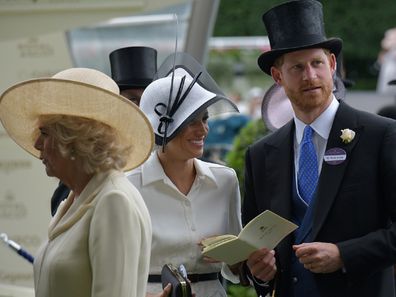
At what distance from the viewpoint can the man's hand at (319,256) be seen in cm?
428

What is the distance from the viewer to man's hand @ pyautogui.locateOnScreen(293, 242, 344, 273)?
428cm

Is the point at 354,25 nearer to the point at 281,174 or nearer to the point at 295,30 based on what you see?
the point at 295,30

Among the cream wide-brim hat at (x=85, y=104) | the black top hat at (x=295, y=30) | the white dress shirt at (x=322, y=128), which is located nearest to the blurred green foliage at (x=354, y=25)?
the black top hat at (x=295, y=30)

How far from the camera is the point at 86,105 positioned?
12.3 feet

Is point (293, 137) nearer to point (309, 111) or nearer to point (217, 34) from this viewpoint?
point (309, 111)

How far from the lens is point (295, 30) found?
4.66m

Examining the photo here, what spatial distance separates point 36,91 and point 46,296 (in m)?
0.71

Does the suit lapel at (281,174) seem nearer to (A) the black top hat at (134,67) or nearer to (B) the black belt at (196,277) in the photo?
(B) the black belt at (196,277)

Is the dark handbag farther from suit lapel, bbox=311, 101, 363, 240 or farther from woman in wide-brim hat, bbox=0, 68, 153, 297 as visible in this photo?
suit lapel, bbox=311, 101, 363, 240

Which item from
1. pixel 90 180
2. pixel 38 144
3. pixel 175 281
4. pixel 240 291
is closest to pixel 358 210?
pixel 175 281

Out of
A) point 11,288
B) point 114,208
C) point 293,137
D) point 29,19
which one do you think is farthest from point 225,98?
point 29,19

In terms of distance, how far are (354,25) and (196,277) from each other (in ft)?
93.9

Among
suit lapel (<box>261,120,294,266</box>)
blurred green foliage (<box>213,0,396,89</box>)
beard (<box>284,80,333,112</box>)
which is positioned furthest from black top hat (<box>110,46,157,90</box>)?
blurred green foliage (<box>213,0,396,89</box>)

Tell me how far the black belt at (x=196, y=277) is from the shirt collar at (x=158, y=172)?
38cm
